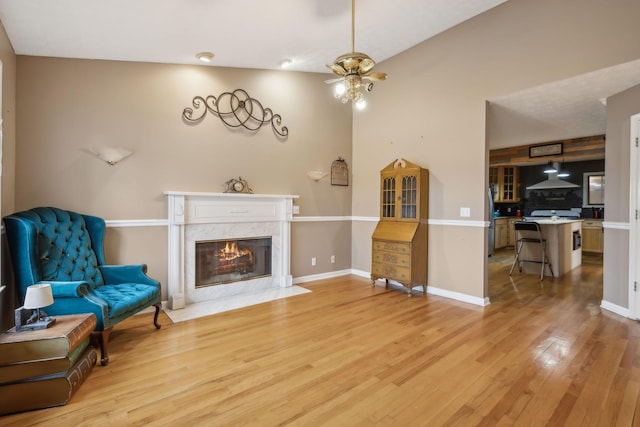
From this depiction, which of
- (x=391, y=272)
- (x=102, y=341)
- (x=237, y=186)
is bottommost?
(x=102, y=341)

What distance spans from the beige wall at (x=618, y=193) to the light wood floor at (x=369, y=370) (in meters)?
0.38

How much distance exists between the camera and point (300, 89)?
195 inches

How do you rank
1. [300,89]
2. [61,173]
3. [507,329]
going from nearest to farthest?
1. [507,329]
2. [61,173]
3. [300,89]

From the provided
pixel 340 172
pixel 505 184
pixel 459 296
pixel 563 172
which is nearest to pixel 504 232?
pixel 505 184

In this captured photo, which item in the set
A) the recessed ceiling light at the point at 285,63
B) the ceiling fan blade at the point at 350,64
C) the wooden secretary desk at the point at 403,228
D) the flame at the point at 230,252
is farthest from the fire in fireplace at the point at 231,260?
the ceiling fan blade at the point at 350,64

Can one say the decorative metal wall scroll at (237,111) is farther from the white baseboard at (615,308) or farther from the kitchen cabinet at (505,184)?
the kitchen cabinet at (505,184)

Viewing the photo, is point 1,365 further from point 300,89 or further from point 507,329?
point 300,89

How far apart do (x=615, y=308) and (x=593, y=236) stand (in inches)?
209

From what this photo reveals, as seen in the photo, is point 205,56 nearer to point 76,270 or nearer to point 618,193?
point 76,270

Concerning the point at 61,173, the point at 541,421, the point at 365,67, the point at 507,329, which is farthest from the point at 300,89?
the point at 541,421

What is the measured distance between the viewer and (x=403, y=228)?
4504 mm

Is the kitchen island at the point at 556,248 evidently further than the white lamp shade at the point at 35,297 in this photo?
Yes

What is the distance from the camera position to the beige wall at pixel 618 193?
3473 millimetres

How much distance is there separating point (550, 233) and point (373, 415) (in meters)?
5.19
